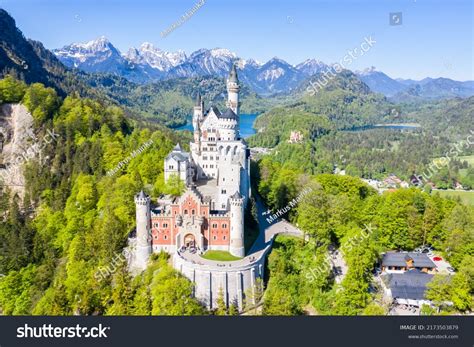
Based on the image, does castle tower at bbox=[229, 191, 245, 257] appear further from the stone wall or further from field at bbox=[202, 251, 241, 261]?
the stone wall

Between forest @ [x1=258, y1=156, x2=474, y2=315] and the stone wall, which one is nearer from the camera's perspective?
forest @ [x1=258, y1=156, x2=474, y2=315]

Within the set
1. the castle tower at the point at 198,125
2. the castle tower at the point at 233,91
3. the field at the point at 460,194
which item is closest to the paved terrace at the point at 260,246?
the castle tower at the point at 198,125

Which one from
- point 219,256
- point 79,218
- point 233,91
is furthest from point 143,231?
point 233,91

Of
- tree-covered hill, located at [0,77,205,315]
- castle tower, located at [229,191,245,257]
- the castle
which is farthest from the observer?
the castle

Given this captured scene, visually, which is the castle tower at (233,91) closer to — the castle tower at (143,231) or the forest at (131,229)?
the forest at (131,229)

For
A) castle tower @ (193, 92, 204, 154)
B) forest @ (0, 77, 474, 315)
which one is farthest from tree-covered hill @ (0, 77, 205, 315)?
castle tower @ (193, 92, 204, 154)

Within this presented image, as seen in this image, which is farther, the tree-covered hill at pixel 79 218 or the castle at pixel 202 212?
the castle at pixel 202 212

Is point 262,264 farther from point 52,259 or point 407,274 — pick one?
point 52,259

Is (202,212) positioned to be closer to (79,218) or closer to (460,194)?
(79,218)
